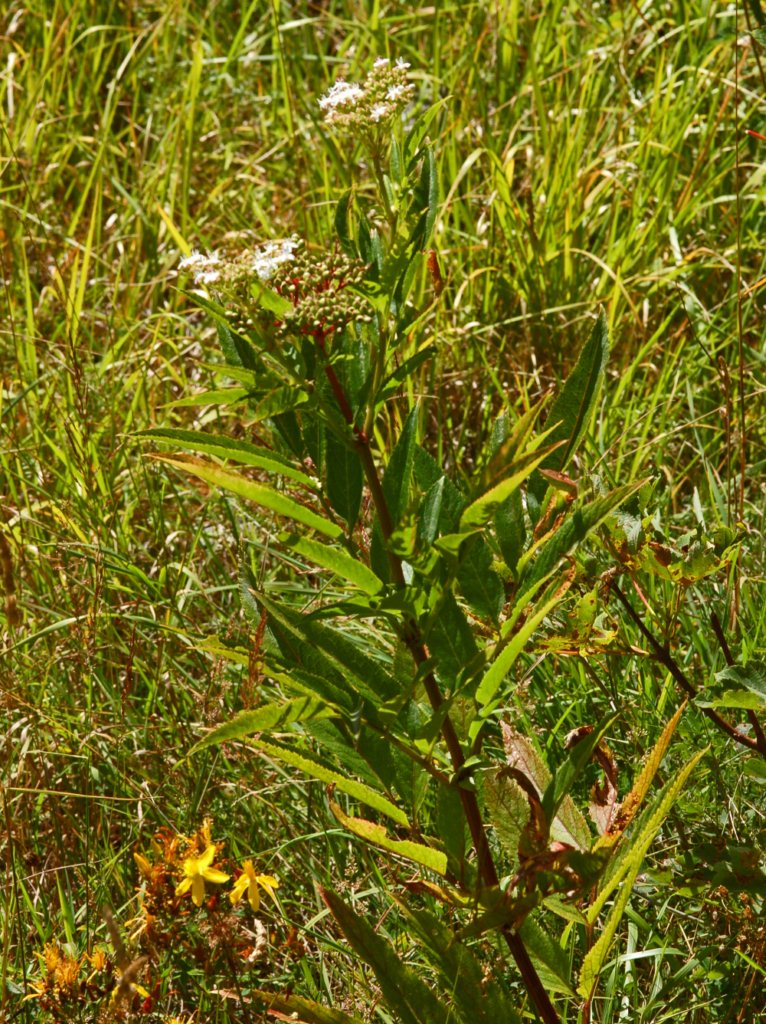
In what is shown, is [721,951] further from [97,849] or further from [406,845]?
[97,849]

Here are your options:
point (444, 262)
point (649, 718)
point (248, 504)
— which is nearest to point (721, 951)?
point (649, 718)

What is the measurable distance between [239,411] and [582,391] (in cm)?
171

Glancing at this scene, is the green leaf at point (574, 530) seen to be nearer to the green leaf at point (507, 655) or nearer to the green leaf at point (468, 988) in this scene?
the green leaf at point (507, 655)

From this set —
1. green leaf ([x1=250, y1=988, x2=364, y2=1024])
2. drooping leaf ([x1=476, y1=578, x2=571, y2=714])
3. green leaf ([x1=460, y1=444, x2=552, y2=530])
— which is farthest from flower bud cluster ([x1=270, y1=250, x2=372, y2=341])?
green leaf ([x1=250, y1=988, x2=364, y2=1024])

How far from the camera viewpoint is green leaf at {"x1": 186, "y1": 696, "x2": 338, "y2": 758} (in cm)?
111

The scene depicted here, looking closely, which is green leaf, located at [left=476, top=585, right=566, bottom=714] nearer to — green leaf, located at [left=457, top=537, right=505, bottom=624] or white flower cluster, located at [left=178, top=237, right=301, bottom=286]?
green leaf, located at [left=457, top=537, right=505, bottom=624]

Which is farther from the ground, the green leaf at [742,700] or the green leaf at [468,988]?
the green leaf at [742,700]

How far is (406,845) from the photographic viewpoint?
1248 millimetres

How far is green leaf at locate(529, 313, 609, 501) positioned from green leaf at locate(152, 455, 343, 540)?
0.89ft

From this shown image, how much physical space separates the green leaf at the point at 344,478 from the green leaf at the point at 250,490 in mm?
41

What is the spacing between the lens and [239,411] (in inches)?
116

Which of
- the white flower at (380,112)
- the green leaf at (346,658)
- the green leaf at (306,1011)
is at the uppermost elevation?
the white flower at (380,112)

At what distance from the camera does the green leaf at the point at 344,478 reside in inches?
50.5

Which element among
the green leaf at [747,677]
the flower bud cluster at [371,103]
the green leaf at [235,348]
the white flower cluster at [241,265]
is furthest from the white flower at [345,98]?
the green leaf at [747,677]
